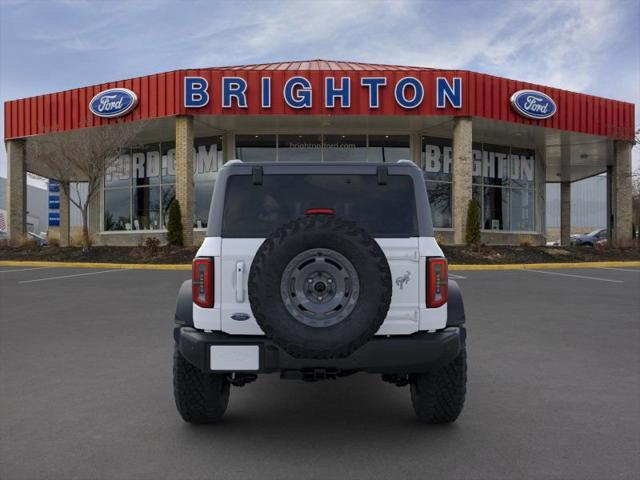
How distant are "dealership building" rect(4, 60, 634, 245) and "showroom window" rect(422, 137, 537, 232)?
6 cm

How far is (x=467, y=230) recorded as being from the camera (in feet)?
67.9

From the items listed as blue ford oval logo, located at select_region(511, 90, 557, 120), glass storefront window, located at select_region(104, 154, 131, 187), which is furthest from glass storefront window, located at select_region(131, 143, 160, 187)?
blue ford oval logo, located at select_region(511, 90, 557, 120)

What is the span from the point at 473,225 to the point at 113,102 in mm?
14745

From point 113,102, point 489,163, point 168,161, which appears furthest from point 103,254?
point 489,163

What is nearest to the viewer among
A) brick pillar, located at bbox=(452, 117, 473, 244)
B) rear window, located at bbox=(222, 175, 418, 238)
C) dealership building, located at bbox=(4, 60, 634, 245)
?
rear window, located at bbox=(222, 175, 418, 238)

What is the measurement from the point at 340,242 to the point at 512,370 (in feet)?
10.1

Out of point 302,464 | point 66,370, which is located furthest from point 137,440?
point 66,370

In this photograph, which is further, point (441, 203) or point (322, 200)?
point (441, 203)

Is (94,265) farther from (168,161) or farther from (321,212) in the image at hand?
(321,212)

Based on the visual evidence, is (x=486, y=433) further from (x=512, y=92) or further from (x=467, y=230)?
(x=512, y=92)

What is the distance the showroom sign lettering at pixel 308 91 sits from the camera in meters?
20.2

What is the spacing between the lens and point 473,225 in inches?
805

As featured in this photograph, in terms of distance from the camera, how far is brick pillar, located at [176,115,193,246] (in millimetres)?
20844

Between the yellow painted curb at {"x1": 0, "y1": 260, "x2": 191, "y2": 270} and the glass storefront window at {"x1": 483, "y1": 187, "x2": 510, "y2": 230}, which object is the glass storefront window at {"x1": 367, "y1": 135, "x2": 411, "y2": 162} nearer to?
the glass storefront window at {"x1": 483, "y1": 187, "x2": 510, "y2": 230}
